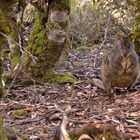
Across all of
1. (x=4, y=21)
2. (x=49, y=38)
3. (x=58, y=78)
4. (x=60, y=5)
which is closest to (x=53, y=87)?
(x=58, y=78)

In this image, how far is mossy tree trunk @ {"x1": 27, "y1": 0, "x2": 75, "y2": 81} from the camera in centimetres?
817

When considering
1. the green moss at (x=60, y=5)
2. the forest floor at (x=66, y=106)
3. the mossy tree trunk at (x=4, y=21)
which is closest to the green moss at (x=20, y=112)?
the forest floor at (x=66, y=106)

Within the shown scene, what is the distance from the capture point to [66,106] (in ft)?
21.3

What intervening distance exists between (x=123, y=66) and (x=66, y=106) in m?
1.37

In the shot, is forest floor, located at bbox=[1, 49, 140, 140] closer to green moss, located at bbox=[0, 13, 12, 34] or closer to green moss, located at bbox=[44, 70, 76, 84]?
green moss, located at bbox=[44, 70, 76, 84]

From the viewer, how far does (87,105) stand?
6.39 metres

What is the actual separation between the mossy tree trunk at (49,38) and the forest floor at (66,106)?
44 centimetres

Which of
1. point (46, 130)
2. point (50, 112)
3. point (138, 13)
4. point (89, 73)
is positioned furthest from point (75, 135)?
point (89, 73)

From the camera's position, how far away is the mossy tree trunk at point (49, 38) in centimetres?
817

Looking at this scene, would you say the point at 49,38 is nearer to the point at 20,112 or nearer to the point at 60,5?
the point at 60,5

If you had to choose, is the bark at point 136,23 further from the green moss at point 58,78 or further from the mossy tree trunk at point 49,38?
the green moss at point 58,78

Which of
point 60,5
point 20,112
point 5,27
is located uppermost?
point 60,5

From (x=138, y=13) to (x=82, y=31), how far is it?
698 cm

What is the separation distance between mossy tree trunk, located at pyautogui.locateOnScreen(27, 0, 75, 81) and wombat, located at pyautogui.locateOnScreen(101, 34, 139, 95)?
123cm
